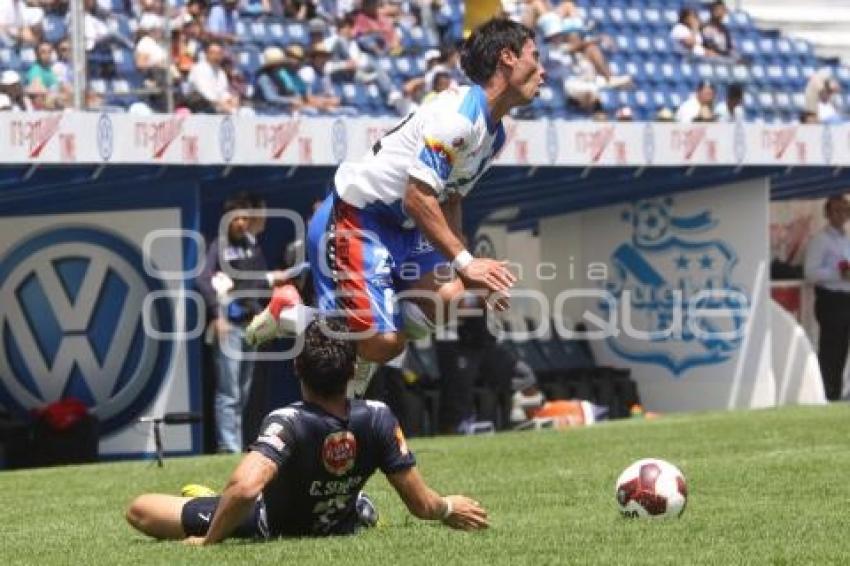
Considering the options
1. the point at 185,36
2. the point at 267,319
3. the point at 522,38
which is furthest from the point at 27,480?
the point at 185,36

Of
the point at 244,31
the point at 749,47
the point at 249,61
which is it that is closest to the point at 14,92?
the point at 249,61

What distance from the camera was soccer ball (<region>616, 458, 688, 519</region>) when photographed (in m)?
8.52

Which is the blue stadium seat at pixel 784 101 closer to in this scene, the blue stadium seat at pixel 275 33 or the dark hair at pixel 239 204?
the blue stadium seat at pixel 275 33

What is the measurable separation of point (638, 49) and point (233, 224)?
30.1 feet

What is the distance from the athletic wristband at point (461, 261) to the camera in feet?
29.3

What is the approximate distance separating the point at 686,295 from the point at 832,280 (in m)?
1.39

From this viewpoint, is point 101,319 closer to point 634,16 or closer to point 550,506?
point 550,506

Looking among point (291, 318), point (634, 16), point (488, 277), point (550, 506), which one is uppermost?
point (634, 16)

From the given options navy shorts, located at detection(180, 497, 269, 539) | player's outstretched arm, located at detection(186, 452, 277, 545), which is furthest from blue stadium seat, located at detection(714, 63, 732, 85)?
player's outstretched arm, located at detection(186, 452, 277, 545)

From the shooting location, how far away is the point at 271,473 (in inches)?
296

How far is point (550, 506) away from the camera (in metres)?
9.45

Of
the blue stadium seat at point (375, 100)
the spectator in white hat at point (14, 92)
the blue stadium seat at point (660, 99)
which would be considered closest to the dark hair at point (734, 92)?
the blue stadium seat at point (660, 99)

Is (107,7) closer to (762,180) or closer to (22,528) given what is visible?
(762,180)

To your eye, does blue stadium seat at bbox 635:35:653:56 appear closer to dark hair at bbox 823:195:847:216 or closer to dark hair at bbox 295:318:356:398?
dark hair at bbox 823:195:847:216
